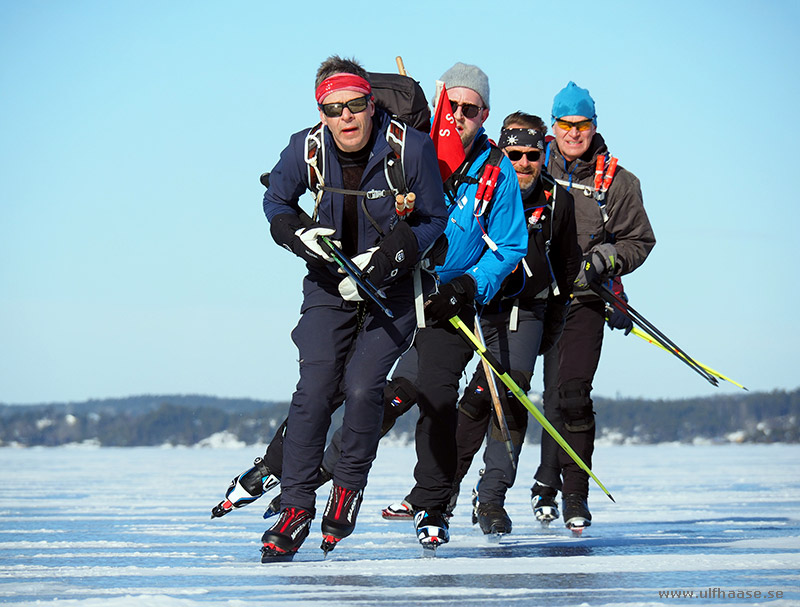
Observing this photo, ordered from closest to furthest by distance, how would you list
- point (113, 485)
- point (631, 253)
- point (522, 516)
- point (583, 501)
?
1. point (583, 501)
2. point (631, 253)
3. point (522, 516)
4. point (113, 485)

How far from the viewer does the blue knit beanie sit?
7.47 m

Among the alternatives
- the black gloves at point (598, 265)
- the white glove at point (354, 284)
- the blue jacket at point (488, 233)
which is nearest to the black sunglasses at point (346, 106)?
the white glove at point (354, 284)

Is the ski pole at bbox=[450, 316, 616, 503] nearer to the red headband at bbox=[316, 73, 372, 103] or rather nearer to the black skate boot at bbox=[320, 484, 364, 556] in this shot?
the black skate boot at bbox=[320, 484, 364, 556]

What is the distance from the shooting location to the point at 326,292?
204 inches

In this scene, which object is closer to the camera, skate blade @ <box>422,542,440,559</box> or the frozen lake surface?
the frozen lake surface

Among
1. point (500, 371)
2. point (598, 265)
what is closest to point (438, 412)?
point (500, 371)

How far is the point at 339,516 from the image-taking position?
4988mm

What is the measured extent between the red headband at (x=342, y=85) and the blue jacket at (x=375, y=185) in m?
0.16

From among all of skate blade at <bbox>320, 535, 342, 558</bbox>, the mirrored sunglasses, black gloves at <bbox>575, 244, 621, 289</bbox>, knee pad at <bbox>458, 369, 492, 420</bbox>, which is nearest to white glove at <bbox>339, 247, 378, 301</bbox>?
skate blade at <bbox>320, 535, 342, 558</bbox>

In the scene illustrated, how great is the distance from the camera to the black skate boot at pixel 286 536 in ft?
15.8

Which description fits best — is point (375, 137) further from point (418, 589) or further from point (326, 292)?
point (418, 589)

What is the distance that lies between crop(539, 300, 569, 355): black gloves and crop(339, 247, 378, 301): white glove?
7.79ft

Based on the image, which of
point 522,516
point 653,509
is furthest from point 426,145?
point 653,509

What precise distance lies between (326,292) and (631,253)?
2.88 m
